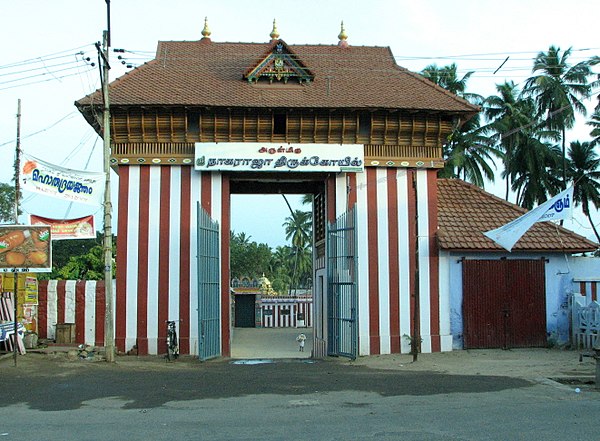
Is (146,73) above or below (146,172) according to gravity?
above

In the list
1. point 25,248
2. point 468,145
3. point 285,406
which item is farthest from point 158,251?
point 468,145

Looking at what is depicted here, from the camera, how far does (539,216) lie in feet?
56.6

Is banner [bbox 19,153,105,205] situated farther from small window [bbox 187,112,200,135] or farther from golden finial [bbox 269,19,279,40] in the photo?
golden finial [bbox 269,19,279,40]

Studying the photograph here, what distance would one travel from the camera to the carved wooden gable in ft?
68.1

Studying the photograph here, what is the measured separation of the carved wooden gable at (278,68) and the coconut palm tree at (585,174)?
A: 108 feet

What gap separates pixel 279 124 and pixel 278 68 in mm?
1854

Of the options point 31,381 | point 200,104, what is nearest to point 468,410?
point 31,381

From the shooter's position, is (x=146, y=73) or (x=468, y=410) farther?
(x=146, y=73)

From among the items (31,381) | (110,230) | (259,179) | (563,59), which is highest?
(563,59)

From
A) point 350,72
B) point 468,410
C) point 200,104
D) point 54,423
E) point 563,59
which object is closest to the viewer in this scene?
point 54,423

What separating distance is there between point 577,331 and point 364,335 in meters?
6.16

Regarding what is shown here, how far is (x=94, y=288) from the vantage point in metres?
20.2

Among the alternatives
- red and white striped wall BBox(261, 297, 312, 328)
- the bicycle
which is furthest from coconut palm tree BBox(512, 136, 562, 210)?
→ the bicycle

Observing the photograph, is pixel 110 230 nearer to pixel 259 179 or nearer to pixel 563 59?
pixel 259 179
